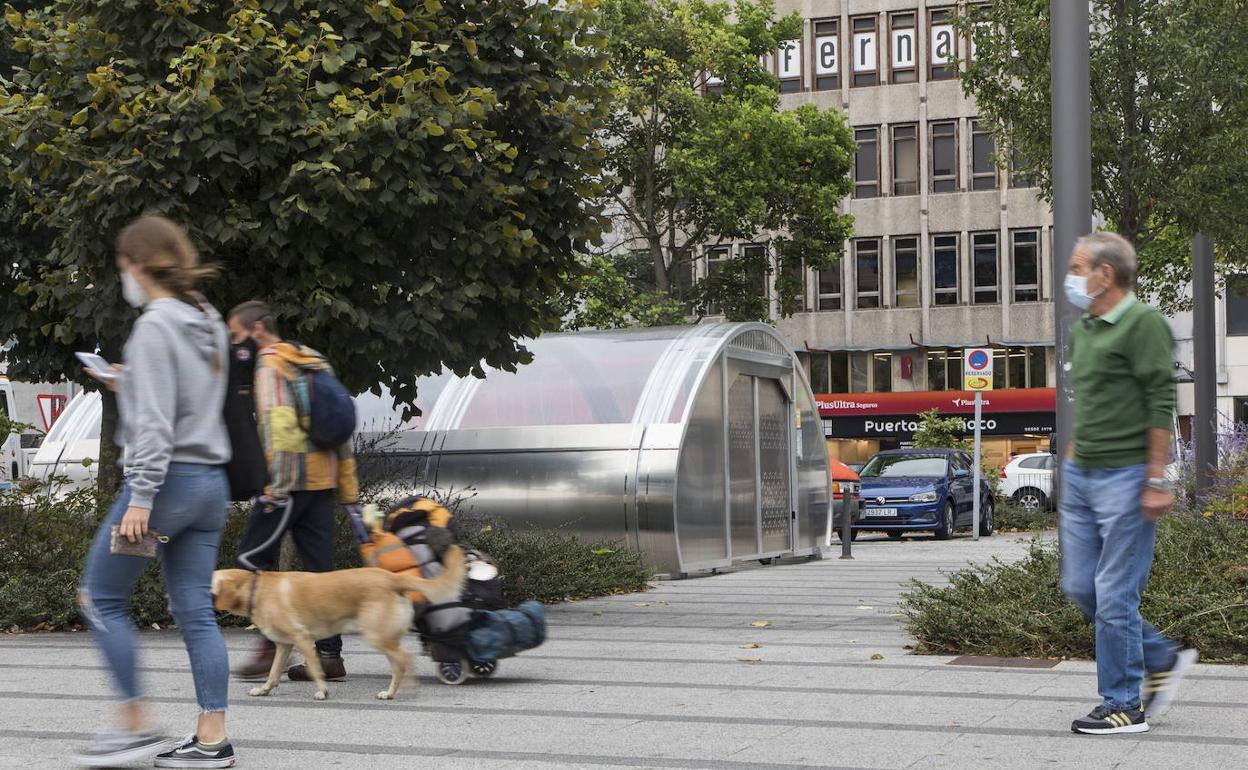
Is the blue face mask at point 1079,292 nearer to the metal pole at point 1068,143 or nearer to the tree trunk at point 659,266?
the metal pole at point 1068,143

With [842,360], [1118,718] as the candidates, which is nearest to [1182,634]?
[1118,718]

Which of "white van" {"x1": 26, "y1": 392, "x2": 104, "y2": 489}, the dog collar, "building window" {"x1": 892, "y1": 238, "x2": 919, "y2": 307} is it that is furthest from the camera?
"building window" {"x1": 892, "y1": 238, "x2": 919, "y2": 307}

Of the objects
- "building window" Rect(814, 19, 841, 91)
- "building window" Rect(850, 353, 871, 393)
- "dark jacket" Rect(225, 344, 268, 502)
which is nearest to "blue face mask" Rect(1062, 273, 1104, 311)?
"dark jacket" Rect(225, 344, 268, 502)

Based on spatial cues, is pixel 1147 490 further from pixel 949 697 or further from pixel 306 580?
pixel 306 580

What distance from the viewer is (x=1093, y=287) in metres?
6.11

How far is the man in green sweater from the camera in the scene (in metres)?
5.95

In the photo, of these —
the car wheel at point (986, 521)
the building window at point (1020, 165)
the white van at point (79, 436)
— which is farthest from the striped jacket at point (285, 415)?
the car wheel at point (986, 521)

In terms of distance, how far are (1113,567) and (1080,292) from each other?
100 cm

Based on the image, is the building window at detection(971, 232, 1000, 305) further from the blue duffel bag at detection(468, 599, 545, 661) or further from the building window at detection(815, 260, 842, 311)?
the blue duffel bag at detection(468, 599, 545, 661)

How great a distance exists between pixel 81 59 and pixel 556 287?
3.41 m

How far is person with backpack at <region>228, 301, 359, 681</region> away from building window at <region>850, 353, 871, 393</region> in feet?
145

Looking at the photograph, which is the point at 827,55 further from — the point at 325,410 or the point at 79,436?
the point at 325,410

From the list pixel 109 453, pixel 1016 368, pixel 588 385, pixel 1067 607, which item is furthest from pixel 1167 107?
pixel 1016 368

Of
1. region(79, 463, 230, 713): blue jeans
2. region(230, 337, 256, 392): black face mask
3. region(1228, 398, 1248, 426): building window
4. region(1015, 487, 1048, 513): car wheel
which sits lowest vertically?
region(1015, 487, 1048, 513): car wheel
